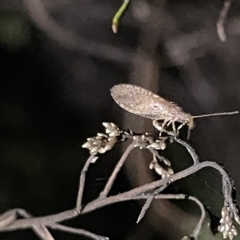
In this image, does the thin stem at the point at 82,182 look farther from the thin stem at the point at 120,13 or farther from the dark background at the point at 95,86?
the thin stem at the point at 120,13

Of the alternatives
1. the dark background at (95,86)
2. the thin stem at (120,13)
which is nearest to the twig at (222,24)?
the dark background at (95,86)

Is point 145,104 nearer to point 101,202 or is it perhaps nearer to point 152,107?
point 152,107

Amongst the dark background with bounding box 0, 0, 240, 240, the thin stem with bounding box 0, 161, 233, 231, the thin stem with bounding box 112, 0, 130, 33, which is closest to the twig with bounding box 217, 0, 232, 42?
the dark background with bounding box 0, 0, 240, 240

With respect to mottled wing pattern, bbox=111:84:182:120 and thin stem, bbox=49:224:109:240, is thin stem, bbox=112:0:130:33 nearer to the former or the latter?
mottled wing pattern, bbox=111:84:182:120

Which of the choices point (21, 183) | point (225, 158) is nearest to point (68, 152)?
point (21, 183)

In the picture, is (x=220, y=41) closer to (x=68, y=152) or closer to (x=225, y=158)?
(x=225, y=158)

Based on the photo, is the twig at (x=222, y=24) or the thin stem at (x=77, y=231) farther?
the twig at (x=222, y=24)

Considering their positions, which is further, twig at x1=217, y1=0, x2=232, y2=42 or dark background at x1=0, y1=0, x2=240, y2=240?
twig at x1=217, y1=0, x2=232, y2=42
